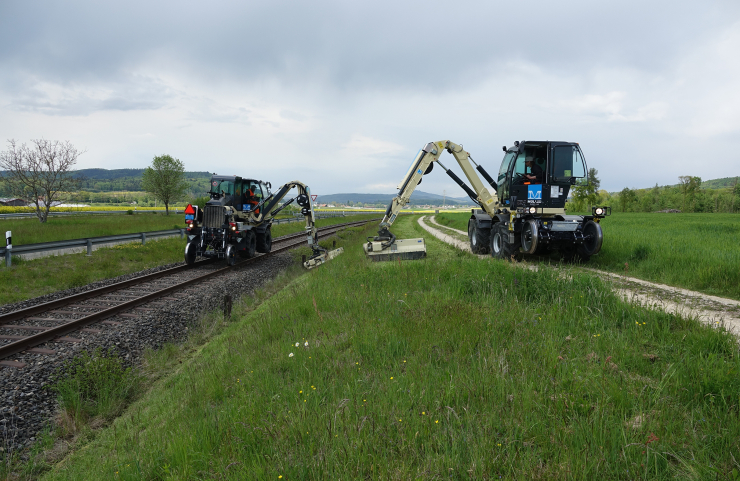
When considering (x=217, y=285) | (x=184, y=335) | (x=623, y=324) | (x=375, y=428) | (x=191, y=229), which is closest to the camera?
(x=375, y=428)

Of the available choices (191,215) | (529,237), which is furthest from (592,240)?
(191,215)

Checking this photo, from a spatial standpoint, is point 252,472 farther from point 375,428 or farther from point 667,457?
point 667,457

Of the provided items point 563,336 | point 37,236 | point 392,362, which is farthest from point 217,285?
point 37,236

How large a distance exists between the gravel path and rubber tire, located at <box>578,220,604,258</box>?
1069 centimetres

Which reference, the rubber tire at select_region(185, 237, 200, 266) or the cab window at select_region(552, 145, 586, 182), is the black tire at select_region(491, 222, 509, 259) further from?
the rubber tire at select_region(185, 237, 200, 266)

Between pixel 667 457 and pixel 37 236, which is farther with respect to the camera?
pixel 37 236

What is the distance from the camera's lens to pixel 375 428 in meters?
3.04

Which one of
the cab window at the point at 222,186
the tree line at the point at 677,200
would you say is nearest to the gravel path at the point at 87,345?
the cab window at the point at 222,186

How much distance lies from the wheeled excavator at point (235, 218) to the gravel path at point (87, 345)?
2383mm

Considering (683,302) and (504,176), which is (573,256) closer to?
(504,176)

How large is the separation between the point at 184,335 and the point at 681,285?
11.3 meters

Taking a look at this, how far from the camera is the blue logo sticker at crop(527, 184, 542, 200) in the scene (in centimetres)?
1240

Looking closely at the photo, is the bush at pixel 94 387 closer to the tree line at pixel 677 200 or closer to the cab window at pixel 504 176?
the cab window at pixel 504 176

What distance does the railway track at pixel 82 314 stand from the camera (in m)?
7.40
